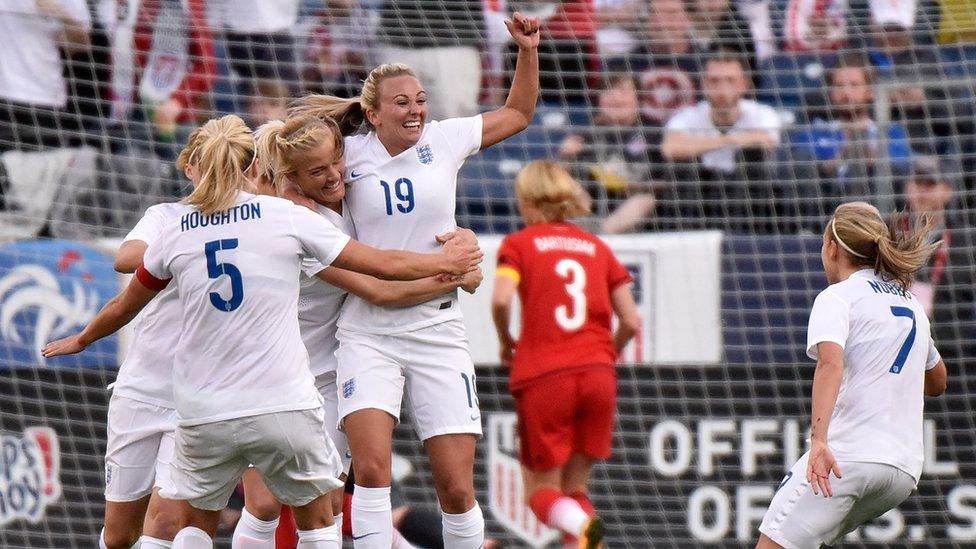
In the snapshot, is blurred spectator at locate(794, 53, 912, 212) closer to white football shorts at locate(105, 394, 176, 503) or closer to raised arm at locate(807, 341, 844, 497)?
raised arm at locate(807, 341, 844, 497)

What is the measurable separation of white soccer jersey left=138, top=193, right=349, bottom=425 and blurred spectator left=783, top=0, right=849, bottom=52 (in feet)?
17.0

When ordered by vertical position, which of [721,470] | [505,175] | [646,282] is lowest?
[721,470]

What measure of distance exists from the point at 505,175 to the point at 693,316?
1.56 meters

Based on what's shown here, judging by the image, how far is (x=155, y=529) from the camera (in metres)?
4.84

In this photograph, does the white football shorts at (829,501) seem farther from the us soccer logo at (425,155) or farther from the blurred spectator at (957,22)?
the blurred spectator at (957,22)

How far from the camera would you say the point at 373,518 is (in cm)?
496

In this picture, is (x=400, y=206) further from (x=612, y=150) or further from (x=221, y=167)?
(x=612, y=150)

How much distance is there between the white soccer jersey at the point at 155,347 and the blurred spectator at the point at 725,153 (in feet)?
12.7

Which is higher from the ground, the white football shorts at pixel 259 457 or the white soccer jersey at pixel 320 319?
the white soccer jersey at pixel 320 319

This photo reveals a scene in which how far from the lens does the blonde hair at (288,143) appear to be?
15.9 ft

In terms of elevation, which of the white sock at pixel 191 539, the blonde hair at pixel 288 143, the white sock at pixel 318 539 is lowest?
the white sock at pixel 318 539

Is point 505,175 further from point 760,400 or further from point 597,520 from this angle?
point 597,520

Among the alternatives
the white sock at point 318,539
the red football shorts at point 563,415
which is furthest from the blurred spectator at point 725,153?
the white sock at point 318,539

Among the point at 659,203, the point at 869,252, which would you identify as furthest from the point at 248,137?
the point at 659,203
